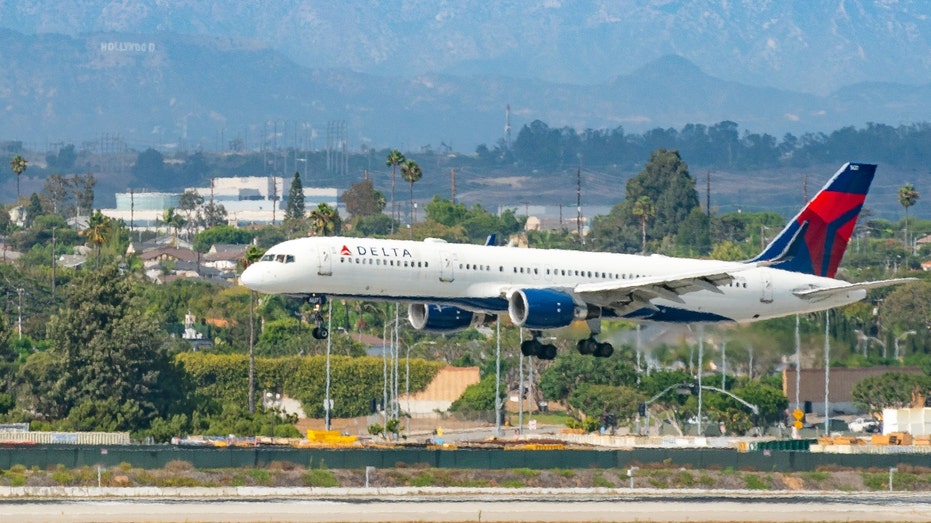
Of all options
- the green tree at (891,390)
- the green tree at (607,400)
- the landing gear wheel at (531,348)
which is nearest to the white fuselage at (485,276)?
the landing gear wheel at (531,348)

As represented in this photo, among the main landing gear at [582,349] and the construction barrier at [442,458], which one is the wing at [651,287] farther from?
the construction barrier at [442,458]

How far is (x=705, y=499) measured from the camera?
76.7m

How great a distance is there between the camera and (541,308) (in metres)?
81.2

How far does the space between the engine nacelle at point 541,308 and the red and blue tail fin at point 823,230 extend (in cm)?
1410

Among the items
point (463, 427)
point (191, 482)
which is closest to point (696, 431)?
point (463, 427)

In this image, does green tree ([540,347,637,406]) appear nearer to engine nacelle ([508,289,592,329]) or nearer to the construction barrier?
the construction barrier

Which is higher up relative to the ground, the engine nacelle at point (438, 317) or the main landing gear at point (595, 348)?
the engine nacelle at point (438, 317)

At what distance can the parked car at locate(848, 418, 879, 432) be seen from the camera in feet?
468

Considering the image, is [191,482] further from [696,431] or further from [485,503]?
[696,431]

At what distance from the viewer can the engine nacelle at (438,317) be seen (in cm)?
8569

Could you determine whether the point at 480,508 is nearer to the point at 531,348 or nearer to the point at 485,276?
the point at 485,276

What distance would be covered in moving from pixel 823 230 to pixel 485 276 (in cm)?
2018

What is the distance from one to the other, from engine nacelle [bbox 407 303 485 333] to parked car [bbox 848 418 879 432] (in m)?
63.5

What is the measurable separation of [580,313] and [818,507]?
15319mm
